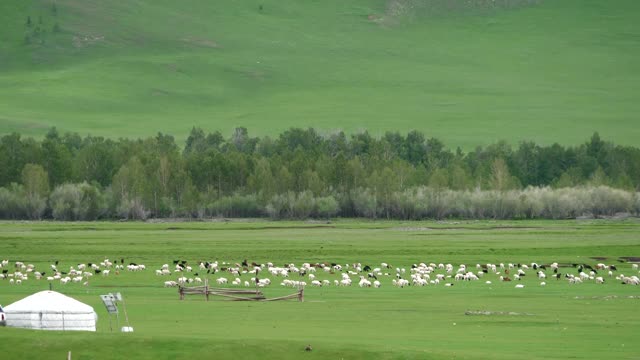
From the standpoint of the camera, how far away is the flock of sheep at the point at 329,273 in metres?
54.8

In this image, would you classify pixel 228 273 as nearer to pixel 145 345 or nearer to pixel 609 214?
pixel 145 345

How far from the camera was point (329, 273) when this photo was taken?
198ft

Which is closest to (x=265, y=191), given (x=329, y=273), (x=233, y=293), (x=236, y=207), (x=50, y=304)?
(x=236, y=207)

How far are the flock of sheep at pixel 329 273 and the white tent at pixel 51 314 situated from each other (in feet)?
59.2

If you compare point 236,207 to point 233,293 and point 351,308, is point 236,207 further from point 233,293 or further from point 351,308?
point 351,308

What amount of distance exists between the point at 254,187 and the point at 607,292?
89393mm

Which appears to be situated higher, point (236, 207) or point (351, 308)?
point (236, 207)

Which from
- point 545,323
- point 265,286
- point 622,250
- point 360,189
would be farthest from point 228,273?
point 360,189

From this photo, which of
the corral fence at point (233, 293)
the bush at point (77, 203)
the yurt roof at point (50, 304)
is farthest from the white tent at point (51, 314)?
the bush at point (77, 203)

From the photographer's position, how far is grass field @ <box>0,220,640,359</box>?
30969 mm

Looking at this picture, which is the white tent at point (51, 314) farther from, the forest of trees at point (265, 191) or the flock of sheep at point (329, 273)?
the forest of trees at point (265, 191)

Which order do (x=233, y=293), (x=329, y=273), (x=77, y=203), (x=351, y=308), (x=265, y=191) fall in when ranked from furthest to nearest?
(x=265, y=191) < (x=77, y=203) < (x=329, y=273) < (x=233, y=293) < (x=351, y=308)

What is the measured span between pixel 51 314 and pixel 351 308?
1266 centimetres

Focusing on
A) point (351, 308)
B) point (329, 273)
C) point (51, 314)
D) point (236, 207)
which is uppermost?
point (236, 207)
